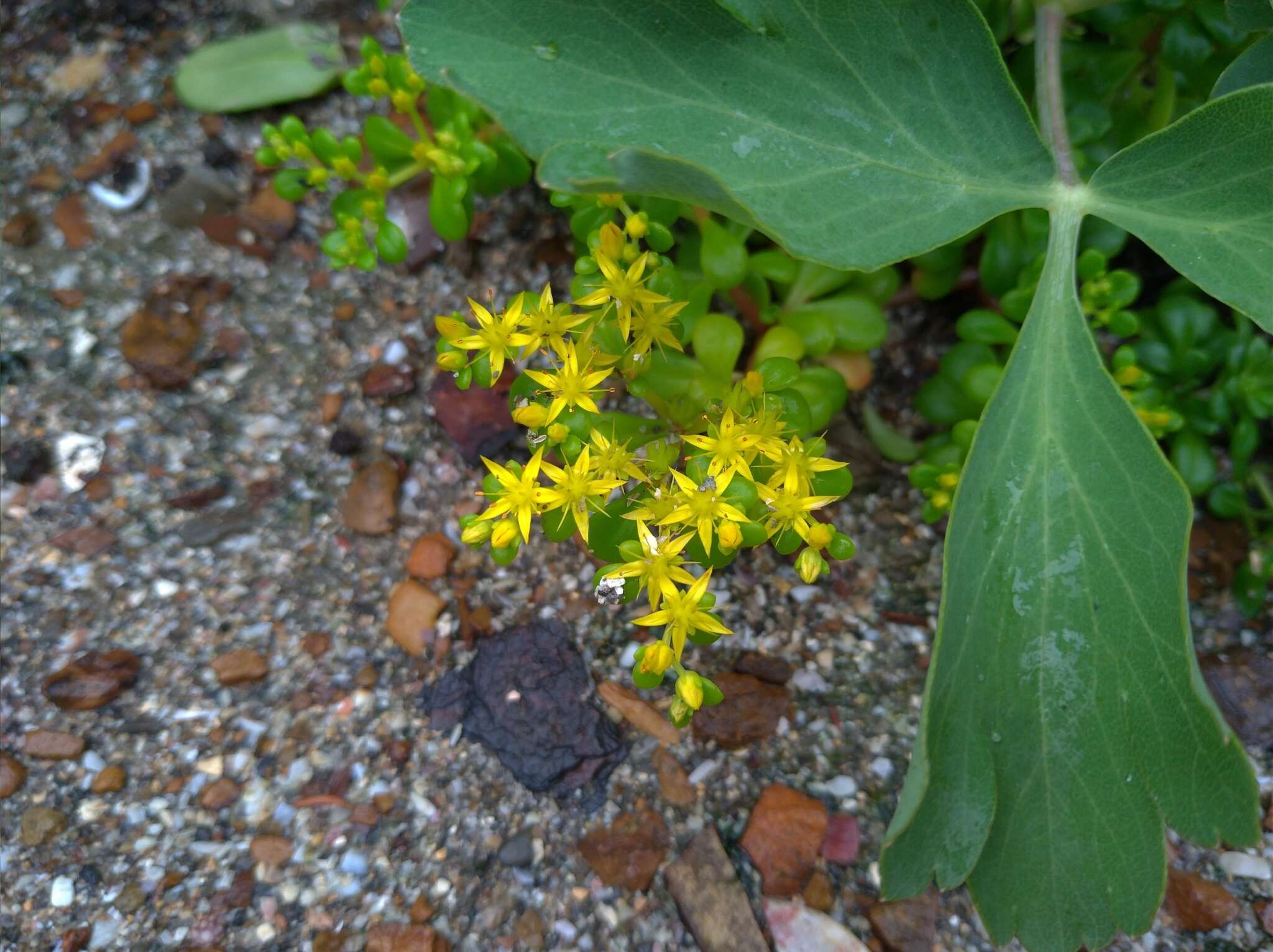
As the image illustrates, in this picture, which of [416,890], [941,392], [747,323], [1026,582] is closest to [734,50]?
[747,323]

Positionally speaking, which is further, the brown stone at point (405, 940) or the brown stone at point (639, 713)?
the brown stone at point (639, 713)

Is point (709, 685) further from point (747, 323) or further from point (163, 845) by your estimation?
point (163, 845)

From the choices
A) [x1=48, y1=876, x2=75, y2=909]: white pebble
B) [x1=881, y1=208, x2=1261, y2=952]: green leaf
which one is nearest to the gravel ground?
[x1=48, y1=876, x2=75, y2=909]: white pebble

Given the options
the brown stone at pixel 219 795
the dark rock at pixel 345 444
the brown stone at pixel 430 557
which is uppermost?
the dark rock at pixel 345 444

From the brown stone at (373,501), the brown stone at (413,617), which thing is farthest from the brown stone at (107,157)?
the brown stone at (413,617)

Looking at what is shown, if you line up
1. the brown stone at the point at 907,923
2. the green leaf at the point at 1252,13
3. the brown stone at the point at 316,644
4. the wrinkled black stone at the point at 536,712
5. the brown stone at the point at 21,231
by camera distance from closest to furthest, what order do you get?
the green leaf at the point at 1252,13
the brown stone at the point at 907,923
the wrinkled black stone at the point at 536,712
the brown stone at the point at 316,644
the brown stone at the point at 21,231

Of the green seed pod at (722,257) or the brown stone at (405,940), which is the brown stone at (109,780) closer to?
the brown stone at (405,940)

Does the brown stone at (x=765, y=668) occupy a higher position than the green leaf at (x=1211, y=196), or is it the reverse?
the green leaf at (x=1211, y=196)
